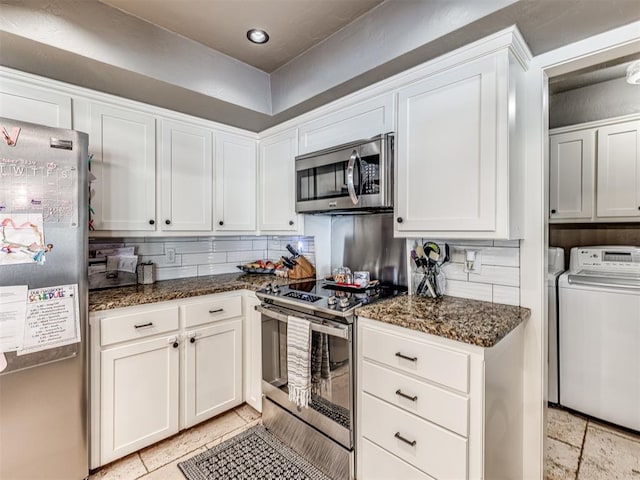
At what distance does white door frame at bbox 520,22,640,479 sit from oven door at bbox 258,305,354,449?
90 centimetres

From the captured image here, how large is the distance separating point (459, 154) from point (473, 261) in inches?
23.8

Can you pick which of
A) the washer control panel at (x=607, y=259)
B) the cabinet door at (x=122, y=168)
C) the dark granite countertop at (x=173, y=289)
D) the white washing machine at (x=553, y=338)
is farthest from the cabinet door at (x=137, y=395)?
the washer control panel at (x=607, y=259)

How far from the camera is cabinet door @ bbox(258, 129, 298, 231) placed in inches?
96.6

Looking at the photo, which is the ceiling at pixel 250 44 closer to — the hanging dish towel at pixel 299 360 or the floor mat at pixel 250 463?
the hanging dish towel at pixel 299 360

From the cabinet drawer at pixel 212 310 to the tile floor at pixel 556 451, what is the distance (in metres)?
0.73

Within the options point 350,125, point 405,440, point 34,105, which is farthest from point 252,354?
point 34,105

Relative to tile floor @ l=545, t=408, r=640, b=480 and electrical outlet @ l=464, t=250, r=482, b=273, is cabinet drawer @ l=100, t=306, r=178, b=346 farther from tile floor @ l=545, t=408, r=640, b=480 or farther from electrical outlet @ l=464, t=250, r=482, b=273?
tile floor @ l=545, t=408, r=640, b=480

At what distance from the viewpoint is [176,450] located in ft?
6.18

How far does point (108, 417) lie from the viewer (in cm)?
171

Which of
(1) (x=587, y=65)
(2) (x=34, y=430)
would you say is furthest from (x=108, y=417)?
(1) (x=587, y=65)

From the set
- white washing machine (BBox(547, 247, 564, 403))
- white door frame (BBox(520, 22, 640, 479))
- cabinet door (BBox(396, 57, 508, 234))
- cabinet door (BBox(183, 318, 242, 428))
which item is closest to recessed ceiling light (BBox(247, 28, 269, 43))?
cabinet door (BBox(396, 57, 508, 234))

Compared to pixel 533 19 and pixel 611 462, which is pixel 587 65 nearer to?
pixel 533 19

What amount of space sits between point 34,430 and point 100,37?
1.93 m

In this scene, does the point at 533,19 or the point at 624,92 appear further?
the point at 624,92
